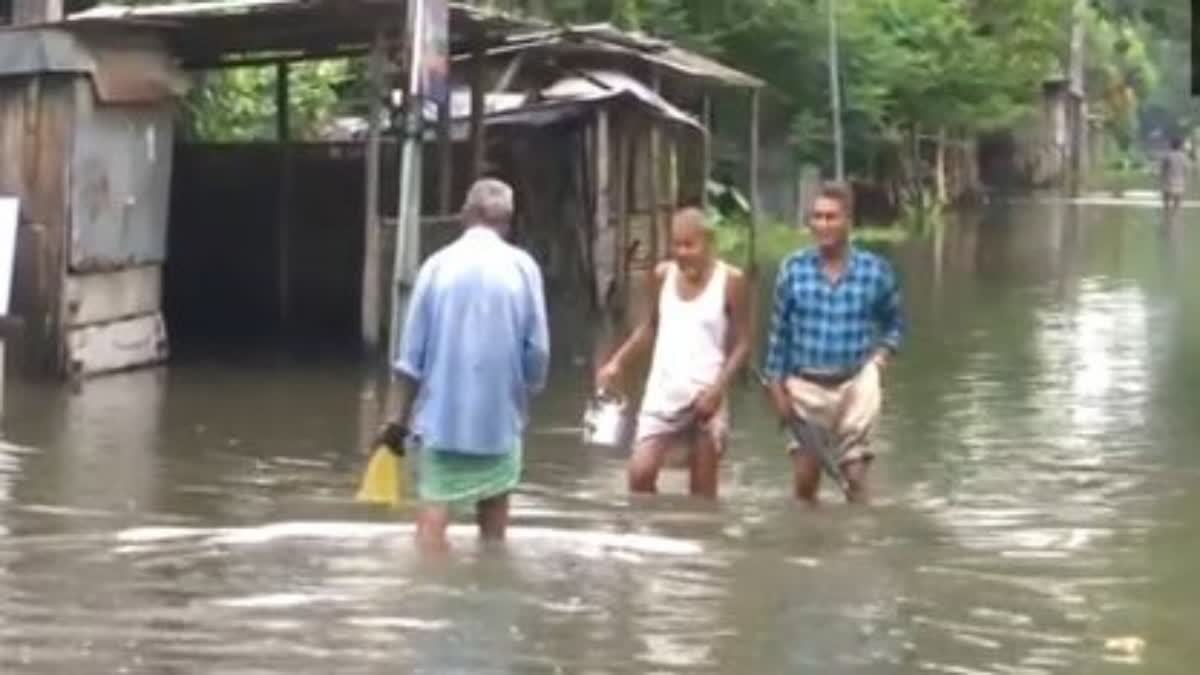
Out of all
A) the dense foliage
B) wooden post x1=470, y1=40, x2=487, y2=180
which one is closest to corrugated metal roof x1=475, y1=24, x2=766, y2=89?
wooden post x1=470, y1=40, x2=487, y2=180

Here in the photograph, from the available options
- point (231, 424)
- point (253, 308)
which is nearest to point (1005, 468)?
point (231, 424)

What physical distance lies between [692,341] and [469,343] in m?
1.75

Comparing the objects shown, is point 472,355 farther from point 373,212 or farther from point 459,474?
point 373,212

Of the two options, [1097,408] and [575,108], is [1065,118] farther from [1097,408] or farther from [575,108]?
[1097,408]

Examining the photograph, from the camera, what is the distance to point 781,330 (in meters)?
11.4

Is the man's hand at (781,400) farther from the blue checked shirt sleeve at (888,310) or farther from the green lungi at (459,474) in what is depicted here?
the green lungi at (459,474)

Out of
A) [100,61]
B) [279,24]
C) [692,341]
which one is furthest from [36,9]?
[692,341]

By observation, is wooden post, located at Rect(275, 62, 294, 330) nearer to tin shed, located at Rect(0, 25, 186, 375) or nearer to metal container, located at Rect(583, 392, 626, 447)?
tin shed, located at Rect(0, 25, 186, 375)

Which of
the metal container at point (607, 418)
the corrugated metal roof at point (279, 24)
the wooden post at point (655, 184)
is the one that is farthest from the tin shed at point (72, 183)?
the wooden post at point (655, 184)

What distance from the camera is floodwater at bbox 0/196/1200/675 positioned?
28.3 ft

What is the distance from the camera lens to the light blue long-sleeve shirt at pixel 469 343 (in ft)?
32.2

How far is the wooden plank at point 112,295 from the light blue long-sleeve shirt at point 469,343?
28.5 ft

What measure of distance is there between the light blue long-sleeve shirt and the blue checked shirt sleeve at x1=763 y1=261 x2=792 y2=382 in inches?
65.8

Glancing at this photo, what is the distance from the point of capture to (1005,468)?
14188 mm
